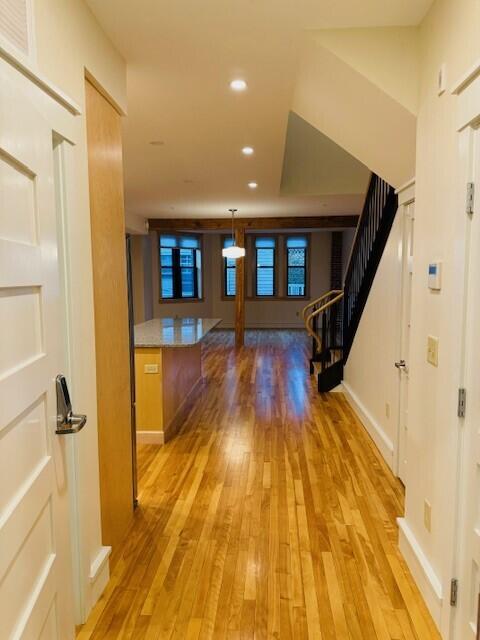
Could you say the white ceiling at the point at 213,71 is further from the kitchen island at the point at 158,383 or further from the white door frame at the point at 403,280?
the kitchen island at the point at 158,383

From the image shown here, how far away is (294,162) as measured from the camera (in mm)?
6277

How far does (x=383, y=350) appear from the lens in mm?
3781

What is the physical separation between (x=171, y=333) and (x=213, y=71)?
2.66m

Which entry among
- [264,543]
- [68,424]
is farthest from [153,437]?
[68,424]

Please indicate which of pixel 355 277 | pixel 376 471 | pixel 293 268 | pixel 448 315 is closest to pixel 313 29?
pixel 448 315

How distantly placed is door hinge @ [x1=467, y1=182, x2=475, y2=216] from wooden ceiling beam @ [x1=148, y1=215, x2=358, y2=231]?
729 centimetres

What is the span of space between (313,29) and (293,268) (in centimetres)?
1041

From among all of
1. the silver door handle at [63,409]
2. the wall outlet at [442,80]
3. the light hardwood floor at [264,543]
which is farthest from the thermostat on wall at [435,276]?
the silver door handle at [63,409]

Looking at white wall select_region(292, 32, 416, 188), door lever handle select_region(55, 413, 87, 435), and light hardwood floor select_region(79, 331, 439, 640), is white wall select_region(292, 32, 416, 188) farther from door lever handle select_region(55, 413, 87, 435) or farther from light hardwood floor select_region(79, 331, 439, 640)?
light hardwood floor select_region(79, 331, 439, 640)

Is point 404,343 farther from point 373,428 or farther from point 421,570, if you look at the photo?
point 421,570

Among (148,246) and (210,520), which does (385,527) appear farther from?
(148,246)

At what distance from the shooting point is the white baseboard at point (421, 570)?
1.85 meters

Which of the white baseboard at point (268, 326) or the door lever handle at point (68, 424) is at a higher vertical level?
the door lever handle at point (68, 424)

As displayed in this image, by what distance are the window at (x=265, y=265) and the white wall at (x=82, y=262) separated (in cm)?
1051
